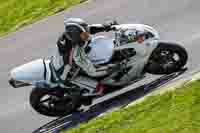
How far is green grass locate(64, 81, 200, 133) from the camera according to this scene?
9470 millimetres

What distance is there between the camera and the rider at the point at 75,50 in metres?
12.6

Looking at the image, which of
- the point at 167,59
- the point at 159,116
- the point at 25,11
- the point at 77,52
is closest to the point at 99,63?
the point at 77,52

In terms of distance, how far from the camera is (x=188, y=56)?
551 inches

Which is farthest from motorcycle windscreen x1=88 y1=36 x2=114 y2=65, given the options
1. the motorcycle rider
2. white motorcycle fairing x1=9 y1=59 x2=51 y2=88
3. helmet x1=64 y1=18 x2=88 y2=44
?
white motorcycle fairing x1=9 y1=59 x2=51 y2=88

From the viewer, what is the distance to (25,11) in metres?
22.8

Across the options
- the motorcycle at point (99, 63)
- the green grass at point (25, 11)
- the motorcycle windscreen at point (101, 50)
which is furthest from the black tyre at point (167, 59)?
the green grass at point (25, 11)

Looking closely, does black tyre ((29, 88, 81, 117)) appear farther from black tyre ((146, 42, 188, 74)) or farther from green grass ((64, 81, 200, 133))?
black tyre ((146, 42, 188, 74))

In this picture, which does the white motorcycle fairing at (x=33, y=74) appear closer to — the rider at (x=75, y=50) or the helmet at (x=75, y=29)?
the rider at (x=75, y=50)

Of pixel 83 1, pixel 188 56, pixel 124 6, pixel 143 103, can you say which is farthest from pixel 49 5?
Answer: pixel 143 103

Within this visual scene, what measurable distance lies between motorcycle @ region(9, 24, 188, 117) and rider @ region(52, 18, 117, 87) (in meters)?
0.12

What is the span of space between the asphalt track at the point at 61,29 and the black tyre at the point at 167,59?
299 millimetres

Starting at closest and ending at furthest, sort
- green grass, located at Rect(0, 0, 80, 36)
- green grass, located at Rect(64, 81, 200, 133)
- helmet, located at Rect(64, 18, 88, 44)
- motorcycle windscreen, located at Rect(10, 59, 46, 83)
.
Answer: green grass, located at Rect(64, 81, 200, 133), helmet, located at Rect(64, 18, 88, 44), motorcycle windscreen, located at Rect(10, 59, 46, 83), green grass, located at Rect(0, 0, 80, 36)

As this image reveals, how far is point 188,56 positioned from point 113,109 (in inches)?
96.3

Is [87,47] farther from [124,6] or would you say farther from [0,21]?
[0,21]
